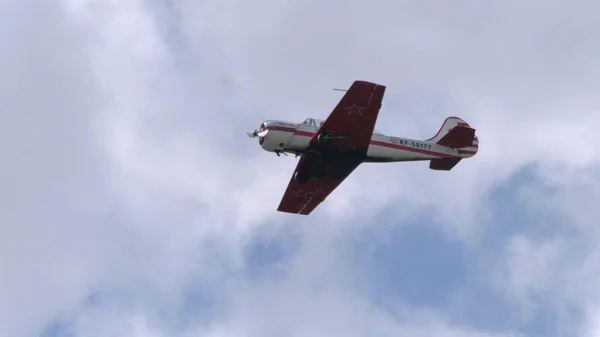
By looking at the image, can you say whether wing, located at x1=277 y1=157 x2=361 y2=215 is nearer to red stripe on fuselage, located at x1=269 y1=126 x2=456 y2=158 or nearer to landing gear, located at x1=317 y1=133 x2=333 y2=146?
red stripe on fuselage, located at x1=269 y1=126 x2=456 y2=158

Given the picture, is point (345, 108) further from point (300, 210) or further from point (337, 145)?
point (300, 210)

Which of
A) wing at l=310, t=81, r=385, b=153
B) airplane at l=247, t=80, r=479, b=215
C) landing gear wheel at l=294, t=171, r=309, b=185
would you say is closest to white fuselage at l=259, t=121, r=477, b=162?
airplane at l=247, t=80, r=479, b=215

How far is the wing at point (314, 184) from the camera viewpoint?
42.1 metres

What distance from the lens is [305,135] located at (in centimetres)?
4056

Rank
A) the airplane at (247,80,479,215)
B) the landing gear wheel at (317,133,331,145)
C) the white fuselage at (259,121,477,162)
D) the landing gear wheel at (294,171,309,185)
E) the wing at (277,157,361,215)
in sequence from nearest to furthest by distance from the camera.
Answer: the airplane at (247,80,479,215), the landing gear wheel at (317,133,331,145), the white fuselage at (259,121,477,162), the wing at (277,157,361,215), the landing gear wheel at (294,171,309,185)

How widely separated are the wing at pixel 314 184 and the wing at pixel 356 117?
4.15ft

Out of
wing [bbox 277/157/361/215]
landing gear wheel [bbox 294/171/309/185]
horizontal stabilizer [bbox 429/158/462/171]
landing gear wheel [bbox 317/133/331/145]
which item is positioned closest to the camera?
landing gear wheel [bbox 317/133/331/145]

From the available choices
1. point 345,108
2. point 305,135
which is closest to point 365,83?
point 345,108

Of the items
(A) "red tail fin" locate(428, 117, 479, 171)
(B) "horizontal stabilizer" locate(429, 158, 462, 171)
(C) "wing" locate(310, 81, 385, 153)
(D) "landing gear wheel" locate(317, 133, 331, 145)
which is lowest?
(D) "landing gear wheel" locate(317, 133, 331, 145)

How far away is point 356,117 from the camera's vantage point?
39031 mm

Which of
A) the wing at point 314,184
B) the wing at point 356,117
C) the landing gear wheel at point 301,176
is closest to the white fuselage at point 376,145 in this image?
the wing at point 356,117

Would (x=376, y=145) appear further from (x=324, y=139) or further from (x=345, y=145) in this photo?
(x=324, y=139)

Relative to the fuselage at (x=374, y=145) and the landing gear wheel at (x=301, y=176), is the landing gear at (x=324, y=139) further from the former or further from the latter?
the landing gear wheel at (x=301, y=176)

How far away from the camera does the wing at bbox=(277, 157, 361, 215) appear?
42128mm
